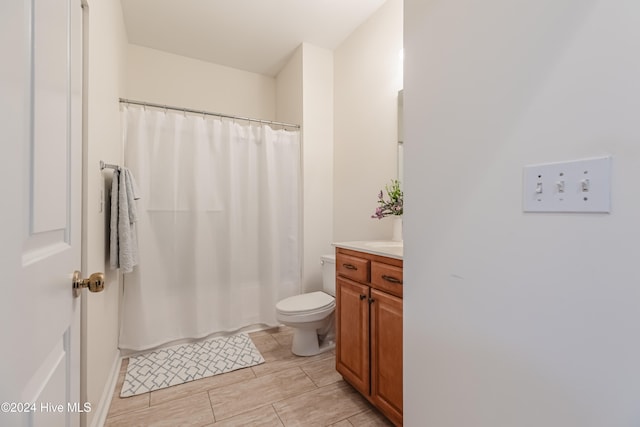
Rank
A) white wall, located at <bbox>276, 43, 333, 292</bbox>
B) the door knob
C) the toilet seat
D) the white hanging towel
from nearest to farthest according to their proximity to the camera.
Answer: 1. the door knob
2. the white hanging towel
3. the toilet seat
4. white wall, located at <bbox>276, 43, 333, 292</bbox>

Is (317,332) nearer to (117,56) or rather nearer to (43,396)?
(43,396)

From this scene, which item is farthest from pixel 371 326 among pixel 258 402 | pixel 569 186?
pixel 569 186

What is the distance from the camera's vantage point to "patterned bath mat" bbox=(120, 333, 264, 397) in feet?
5.88

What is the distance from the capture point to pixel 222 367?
196 cm

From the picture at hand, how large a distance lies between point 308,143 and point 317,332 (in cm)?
172

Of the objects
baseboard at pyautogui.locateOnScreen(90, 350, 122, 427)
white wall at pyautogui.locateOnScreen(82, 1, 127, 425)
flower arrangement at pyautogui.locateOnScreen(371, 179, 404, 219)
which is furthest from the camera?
flower arrangement at pyautogui.locateOnScreen(371, 179, 404, 219)

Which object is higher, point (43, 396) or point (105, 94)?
point (105, 94)

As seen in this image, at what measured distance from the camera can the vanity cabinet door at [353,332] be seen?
151cm

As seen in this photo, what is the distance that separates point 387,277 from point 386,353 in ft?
1.25

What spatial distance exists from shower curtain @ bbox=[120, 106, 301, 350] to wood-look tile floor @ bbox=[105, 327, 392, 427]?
1.78 feet

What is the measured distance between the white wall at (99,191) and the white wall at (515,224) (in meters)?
1.40

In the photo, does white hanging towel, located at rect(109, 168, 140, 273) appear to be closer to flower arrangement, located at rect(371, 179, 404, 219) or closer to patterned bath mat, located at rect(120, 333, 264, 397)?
patterned bath mat, located at rect(120, 333, 264, 397)

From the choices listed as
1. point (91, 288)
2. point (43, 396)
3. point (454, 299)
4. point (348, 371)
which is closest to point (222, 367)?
point (348, 371)

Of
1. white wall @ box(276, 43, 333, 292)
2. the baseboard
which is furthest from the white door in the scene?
white wall @ box(276, 43, 333, 292)
